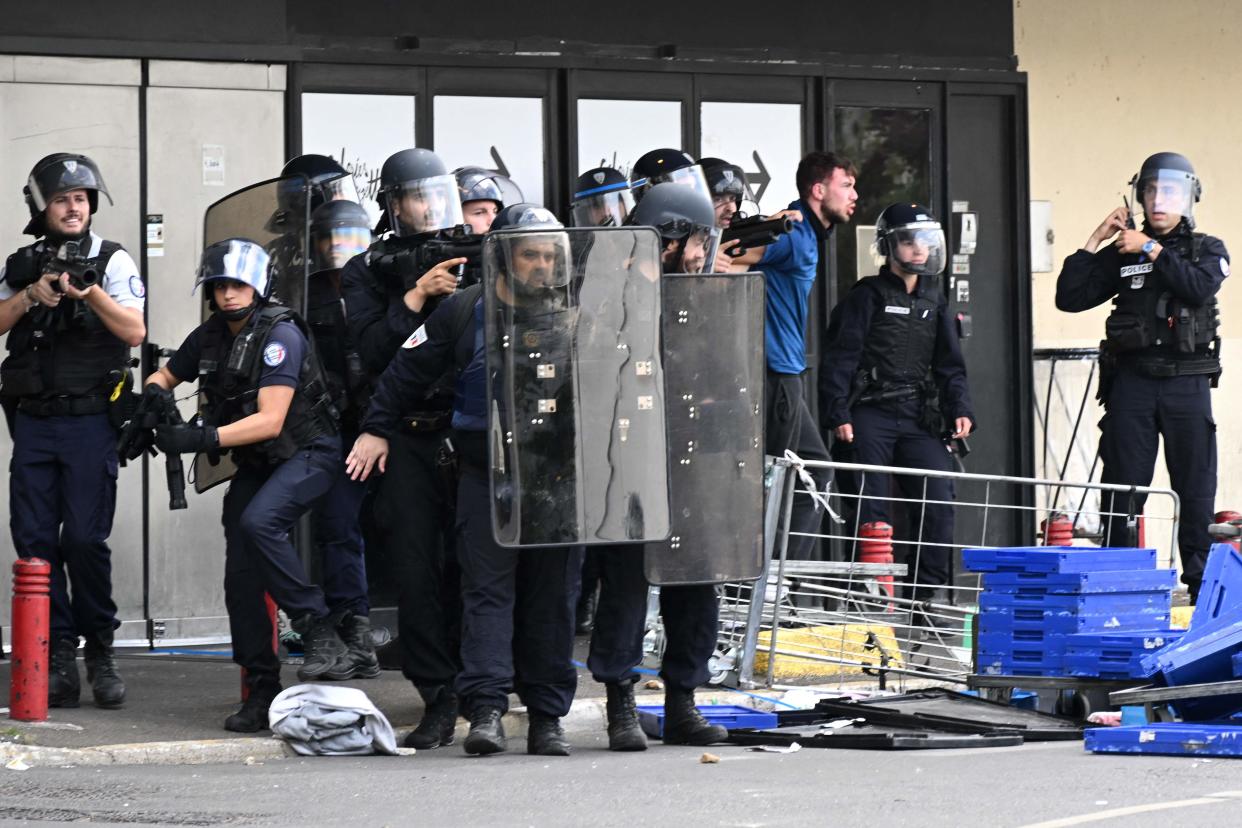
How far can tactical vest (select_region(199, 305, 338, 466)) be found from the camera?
8.41m

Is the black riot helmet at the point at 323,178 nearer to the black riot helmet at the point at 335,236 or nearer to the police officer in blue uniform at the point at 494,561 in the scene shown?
the black riot helmet at the point at 335,236

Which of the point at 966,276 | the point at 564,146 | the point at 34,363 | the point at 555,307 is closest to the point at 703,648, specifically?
the point at 555,307

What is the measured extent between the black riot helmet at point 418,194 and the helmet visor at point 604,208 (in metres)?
1.23

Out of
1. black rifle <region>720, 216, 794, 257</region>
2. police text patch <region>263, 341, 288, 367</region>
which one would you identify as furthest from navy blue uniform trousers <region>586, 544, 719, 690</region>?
black rifle <region>720, 216, 794, 257</region>

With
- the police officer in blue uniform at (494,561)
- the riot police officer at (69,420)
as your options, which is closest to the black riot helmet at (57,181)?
the riot police officer at (69,420)

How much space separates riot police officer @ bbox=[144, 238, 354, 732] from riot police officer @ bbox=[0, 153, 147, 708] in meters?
0.36

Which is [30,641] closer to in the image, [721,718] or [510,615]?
[510,615]

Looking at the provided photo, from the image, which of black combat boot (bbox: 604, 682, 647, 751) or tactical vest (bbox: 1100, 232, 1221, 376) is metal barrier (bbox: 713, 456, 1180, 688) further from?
black combat boot (bbox: 604, 682, 647, 751)

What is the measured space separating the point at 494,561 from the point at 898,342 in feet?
13.4

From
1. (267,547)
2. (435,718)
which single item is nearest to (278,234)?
(267,547)

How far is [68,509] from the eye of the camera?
8.73 m

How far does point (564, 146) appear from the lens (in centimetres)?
1198

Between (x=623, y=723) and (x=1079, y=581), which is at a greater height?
(x=1079, y=581)

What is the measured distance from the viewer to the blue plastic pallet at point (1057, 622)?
359 inches
